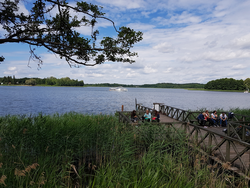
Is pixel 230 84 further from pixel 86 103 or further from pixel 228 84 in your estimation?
pixel 86 103

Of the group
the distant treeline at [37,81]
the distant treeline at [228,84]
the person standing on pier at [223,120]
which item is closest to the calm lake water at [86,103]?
the person standing on pier at [223,120]

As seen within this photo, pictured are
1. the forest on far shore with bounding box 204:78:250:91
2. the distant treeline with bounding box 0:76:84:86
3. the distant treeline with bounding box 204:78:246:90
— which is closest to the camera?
the forest on far shore with bounding box 204:78:250:91

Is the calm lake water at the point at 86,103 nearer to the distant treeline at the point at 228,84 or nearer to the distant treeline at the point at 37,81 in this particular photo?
the distant treeline at the point at 228,84

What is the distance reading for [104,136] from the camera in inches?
257

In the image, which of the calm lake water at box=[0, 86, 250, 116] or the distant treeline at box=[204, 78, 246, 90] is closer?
the calm lake water at box=[0, 86, 250, 116]

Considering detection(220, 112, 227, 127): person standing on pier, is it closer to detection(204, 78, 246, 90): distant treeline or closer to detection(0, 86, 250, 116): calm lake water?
detection(0, 86, 250, 116): calm lake water

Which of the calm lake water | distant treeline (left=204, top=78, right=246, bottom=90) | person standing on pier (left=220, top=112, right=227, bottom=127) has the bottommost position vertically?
the calm lake water

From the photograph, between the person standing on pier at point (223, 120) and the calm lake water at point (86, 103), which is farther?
the calm lake water at point (86, 103)

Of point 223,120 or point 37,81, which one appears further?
point 37,81

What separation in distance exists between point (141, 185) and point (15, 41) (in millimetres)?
5659

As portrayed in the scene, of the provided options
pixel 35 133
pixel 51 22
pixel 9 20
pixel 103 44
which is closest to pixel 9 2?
pixel 9 20

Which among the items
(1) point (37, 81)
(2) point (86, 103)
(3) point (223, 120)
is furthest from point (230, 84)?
(1) point (37, 81)

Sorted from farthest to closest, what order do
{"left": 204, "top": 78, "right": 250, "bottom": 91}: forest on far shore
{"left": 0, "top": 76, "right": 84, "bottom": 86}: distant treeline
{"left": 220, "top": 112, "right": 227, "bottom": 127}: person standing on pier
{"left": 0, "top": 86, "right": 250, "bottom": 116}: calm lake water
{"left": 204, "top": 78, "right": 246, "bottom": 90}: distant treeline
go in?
{"left": 0, "top": 76, "right": 84, "bottom": 86}: distant treeline, {"left": 204, "top": 78, "right": 246, "bottom": 90}: distant treeline, {"left": 204, "top": 78, "right": 250, "bottom": 91}: forest on far shore, {"left": 0, "top": 86, "right": 250, "bottom": 116}: calm lake water, {"left": 220, "top": 112, "right": 227, "bottom": 127}: person standing on pier

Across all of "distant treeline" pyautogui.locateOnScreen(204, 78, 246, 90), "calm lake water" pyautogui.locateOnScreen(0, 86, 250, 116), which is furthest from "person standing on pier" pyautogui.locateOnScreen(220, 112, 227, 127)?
"distant treeline" pyautogui.locateOnScreen(204, 78, 246, 90)
